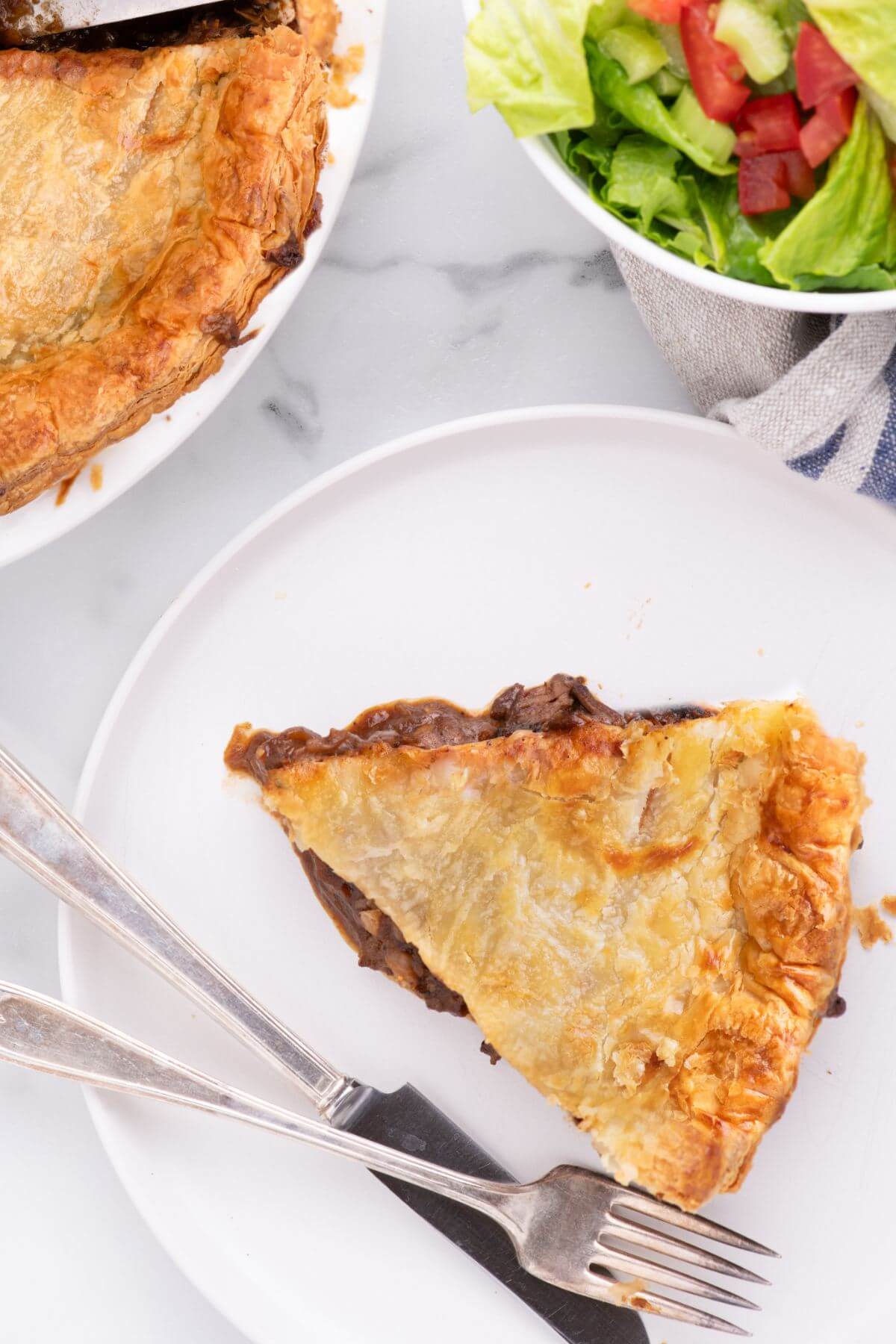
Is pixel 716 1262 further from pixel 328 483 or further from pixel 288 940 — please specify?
pixel 328 483

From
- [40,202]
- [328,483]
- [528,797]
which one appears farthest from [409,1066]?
[40,202]

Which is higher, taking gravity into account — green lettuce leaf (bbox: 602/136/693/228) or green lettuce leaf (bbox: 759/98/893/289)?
green lettuce leaf (bbox: 602/136/693/228)

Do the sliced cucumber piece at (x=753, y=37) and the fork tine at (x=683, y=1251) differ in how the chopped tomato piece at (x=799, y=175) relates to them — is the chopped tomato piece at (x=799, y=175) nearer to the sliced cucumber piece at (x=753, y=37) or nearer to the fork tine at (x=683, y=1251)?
the sliced cucumber piece at (x=753, y=37)

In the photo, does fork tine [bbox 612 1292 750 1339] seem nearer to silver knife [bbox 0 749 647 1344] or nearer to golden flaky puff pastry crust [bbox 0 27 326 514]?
silver knife [bbox 0 749 647 1344]

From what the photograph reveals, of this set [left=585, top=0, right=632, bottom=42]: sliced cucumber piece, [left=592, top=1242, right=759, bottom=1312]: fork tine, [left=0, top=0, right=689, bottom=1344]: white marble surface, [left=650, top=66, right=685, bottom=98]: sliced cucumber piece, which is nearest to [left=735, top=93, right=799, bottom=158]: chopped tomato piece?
[left=650, top=66, right=685, bottom=98]: sliced cucumber piece

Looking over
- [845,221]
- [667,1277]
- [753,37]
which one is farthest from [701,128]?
[667,1277]

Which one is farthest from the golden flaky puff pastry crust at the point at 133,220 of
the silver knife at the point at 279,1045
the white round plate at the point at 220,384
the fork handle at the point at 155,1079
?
the fork handle at the point at 155,1079
